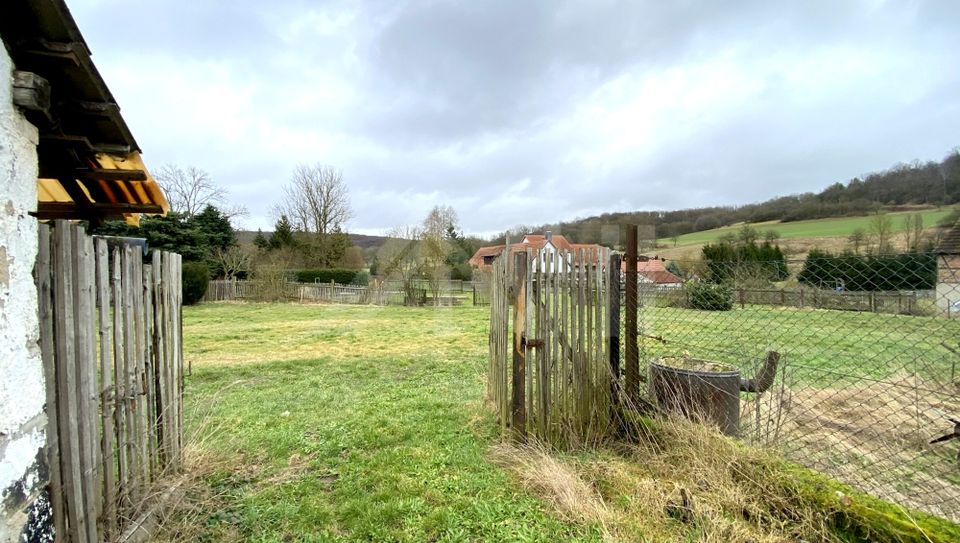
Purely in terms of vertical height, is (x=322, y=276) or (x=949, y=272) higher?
(x=949, y=272)

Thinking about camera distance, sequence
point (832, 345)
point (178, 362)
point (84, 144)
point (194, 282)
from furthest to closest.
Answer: point (194, 282)
point (832, 345)
point (178, 362)
point (84, 144)

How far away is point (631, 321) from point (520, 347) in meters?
1.04

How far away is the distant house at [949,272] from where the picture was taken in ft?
7.53

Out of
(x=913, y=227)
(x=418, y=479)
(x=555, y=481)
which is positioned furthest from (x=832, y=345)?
(x=418, y=479)

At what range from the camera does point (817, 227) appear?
23.0ft

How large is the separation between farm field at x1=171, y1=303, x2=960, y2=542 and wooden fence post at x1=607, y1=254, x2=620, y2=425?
1.53 ft

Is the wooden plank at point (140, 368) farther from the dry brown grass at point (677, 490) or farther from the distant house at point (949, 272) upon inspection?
the distant house at point (949, 272)

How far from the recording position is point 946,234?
2600mm

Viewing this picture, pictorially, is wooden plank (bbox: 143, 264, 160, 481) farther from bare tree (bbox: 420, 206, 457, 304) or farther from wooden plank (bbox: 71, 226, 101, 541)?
bare tree (bbox: 420, 206, 457, 304)

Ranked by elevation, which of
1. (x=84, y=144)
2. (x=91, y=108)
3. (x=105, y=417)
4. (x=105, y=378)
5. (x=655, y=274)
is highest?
(x=91, y=108)

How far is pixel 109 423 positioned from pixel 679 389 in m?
4.06

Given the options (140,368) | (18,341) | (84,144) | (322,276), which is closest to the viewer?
(18,341)

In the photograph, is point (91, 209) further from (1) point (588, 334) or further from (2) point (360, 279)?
(2) point (360, 279)

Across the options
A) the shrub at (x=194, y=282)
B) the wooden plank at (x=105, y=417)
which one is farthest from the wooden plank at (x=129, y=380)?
the shrub at (x=194, y=282)
